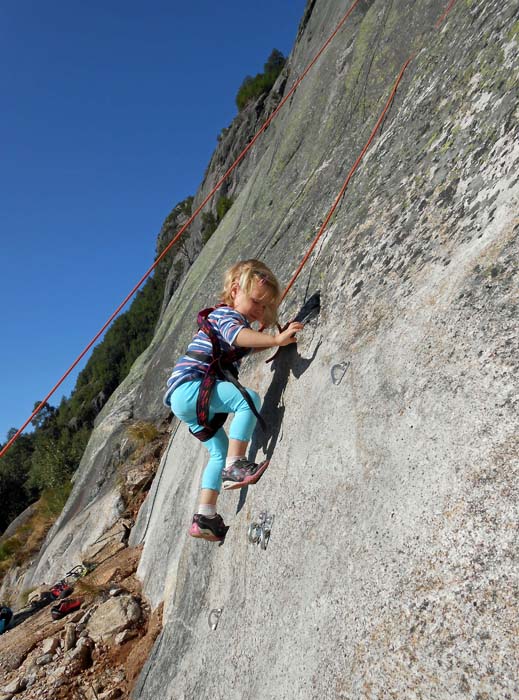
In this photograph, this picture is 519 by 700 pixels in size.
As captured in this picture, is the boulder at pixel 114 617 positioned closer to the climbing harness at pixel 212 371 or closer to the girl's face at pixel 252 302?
the climbing harness at pixel 212 371

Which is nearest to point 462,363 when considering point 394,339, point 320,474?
point 394,339

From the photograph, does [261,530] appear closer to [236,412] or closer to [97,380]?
[236,412]

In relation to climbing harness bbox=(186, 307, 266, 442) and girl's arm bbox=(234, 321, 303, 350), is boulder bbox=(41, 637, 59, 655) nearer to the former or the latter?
climbing harness bbox=(186, 307, 266, 442)

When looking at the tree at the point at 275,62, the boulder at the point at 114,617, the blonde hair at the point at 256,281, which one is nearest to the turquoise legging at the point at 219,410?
the blonde hair at the point at 256,281

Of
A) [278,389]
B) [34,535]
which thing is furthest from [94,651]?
[34,535]

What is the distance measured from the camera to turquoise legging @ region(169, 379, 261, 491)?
3.47 metres

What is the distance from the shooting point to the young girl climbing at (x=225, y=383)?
343cm

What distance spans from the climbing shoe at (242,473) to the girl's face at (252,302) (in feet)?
3.80

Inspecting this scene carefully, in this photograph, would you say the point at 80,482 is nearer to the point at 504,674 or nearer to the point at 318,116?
the point at 318,116

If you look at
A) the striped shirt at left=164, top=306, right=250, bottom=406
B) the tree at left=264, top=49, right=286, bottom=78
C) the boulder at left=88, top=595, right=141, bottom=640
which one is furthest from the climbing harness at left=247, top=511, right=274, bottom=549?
the tree at left=264, top=49, right=286, bottom=78

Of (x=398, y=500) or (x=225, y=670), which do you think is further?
(x=225, y=670)

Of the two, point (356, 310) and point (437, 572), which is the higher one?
point (356, 310)

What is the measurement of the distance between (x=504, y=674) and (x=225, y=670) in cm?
194

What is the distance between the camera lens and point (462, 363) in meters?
2.10
